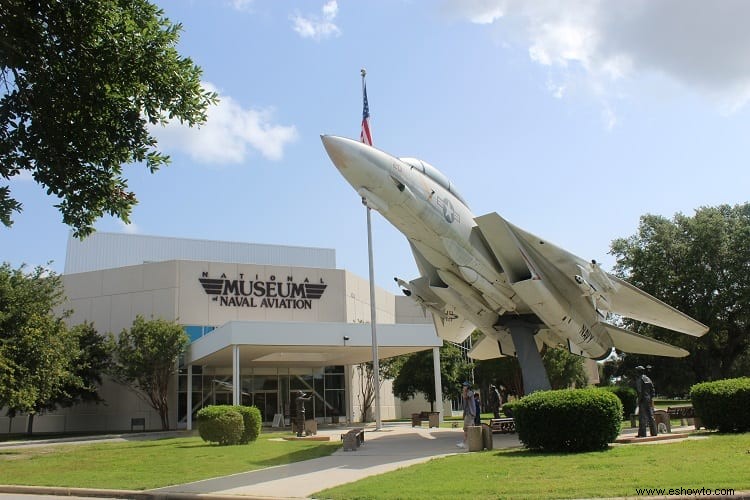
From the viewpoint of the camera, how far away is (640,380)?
14.4 metres

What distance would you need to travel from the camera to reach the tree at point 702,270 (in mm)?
32312

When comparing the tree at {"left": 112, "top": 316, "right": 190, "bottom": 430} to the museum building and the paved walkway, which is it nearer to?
the museum building

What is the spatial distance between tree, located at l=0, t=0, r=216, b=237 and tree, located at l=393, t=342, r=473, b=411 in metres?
35.2

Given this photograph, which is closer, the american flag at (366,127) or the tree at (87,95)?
the tree at (87,95)

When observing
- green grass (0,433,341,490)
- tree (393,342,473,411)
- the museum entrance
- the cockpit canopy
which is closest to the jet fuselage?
the cockpit canopy

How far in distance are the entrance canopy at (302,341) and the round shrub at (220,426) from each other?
6894 millimetres

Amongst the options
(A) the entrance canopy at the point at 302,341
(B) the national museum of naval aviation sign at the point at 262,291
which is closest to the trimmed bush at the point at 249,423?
(A) the entrance canopy at the point at 302,341

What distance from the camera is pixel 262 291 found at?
39.1 meters

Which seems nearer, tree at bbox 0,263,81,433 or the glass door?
tree at bbox 0,263,81,433

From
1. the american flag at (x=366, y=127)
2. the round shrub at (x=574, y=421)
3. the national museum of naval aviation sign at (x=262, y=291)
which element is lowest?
the round shrub at (x=574, y=421)

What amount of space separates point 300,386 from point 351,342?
41.6ft

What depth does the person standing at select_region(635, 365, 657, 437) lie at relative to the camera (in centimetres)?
1447

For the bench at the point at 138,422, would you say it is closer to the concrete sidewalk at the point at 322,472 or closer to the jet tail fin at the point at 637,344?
the concrete sidewalk at the point at 322,472

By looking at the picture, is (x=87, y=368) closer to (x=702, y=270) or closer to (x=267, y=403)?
(x=267, y=403)
